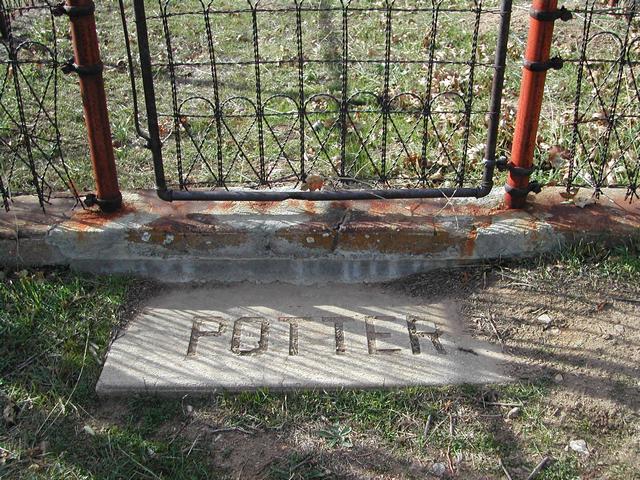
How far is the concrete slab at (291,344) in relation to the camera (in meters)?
3.19

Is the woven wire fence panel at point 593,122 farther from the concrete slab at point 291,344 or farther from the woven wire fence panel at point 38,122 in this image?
the woven wire fence panel at point 38,122

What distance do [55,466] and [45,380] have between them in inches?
20.0

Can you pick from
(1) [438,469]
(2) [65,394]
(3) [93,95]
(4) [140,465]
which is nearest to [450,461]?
(1) [438,469]

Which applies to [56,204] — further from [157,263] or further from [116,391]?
→ [116,391]

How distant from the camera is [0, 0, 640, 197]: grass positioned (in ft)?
15.0

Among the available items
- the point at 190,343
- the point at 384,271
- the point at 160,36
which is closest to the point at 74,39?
the point at 190,343

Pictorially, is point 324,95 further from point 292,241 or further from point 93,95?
point 93,95

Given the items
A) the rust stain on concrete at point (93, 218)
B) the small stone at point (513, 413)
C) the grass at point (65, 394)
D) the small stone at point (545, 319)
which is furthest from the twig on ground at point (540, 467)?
the rust stain on concrete at point (93, 218)

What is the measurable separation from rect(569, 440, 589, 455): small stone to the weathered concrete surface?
45.8 inches

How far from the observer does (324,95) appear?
3625 mm

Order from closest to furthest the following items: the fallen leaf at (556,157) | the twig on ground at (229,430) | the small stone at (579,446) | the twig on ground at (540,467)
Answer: the twig on ground at (540,467)
the small stone at (579,446)
the twig on ground at (229,430)
the fallen leaf at (556,157)

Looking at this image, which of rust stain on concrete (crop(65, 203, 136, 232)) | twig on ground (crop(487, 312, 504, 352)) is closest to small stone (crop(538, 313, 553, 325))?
twig on ground (crop(487, 312, 504, 352))

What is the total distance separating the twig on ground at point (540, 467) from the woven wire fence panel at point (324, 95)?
161 centimetres

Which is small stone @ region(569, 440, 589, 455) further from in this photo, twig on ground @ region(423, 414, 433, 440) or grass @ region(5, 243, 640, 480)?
twig on ground @ region(423, 414, 433, 440)
